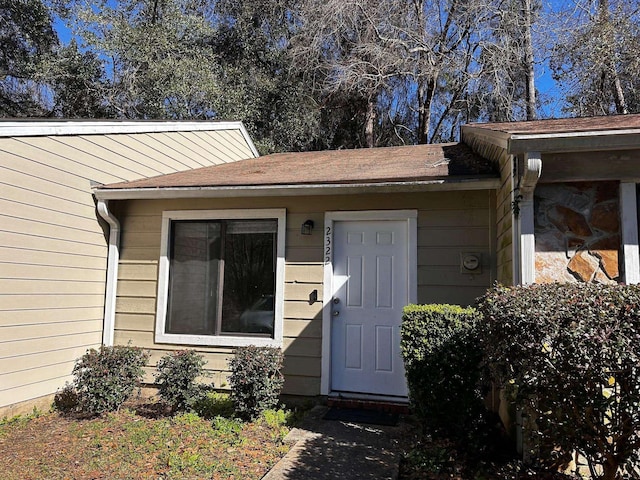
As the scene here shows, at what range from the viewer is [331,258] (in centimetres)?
512

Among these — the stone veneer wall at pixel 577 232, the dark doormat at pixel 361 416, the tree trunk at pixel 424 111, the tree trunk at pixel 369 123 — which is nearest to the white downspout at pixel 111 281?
the dark doormat at pixel 361 416

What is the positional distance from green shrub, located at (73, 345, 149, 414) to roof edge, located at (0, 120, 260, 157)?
242 cm

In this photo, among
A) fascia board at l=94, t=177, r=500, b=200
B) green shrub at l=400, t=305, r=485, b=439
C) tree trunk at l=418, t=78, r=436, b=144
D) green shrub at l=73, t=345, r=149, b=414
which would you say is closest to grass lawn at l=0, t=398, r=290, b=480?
green shrub at l=73, t=345, r=149, b=414

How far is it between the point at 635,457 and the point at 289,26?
14692 mm

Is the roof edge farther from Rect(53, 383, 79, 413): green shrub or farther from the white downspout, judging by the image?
Rect(53, 383, 79, 413): green shrub

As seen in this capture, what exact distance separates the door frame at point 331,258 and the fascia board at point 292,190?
353mm

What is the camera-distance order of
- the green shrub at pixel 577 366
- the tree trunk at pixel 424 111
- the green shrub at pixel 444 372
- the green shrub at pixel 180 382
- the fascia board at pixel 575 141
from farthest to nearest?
1. the tree trunk at pixel 424 111
2. the green shrub at pixel 180 382
3. the green shrub at pixel 444 372
4. the fascia board at pixel 575 141
5. the green shrub at pixel 577 366

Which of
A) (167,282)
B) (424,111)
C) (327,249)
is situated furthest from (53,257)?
(424,111)

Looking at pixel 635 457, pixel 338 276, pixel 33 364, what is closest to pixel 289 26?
pixel 338 276

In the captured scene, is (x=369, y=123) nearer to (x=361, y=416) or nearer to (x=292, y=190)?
(x=292, y=190)

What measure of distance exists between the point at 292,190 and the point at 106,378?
2803 mm

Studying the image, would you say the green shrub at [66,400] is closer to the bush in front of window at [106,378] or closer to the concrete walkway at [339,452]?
the bush in front of window at [106,378]

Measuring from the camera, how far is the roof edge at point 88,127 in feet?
14.7

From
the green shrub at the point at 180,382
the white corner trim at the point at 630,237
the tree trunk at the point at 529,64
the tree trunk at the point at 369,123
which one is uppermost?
the tree trunk at the point at 529,64
